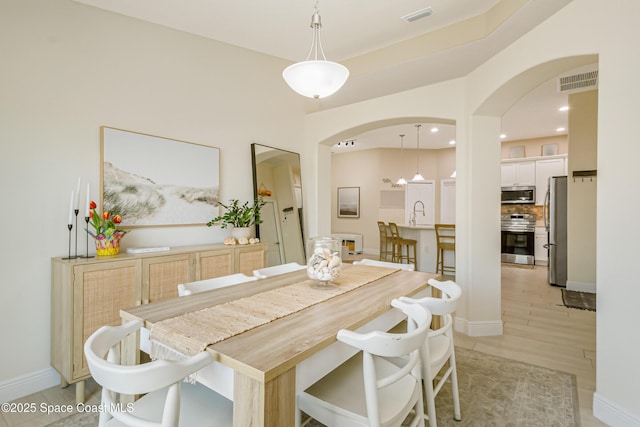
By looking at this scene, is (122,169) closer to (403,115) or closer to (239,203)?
(239,203)

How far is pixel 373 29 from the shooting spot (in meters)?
3.38

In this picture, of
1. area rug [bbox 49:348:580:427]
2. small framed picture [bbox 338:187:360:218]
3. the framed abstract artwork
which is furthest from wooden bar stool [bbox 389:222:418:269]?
the framed abstract artwork

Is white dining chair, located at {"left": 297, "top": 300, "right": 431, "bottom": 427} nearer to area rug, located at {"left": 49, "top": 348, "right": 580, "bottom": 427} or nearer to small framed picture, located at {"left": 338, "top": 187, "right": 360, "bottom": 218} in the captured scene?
area rug, located at {"left": 49, "top": 348, "right": 580, "bottom": 427}

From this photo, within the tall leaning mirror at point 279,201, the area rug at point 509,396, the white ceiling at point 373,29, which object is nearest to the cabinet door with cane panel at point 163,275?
the tall leaning mirror at point 279,201

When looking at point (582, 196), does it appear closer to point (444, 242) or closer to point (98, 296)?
point (444, 242)

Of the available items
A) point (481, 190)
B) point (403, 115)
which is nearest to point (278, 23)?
point (403, 115)

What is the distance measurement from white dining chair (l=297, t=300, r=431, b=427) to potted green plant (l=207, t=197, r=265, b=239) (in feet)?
6.78

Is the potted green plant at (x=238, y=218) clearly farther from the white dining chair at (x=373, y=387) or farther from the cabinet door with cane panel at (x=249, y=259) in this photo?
the white dining chair at (x=373, y=387)

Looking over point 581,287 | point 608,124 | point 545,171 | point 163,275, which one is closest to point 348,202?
point 545,171

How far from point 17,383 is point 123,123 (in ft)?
6.89

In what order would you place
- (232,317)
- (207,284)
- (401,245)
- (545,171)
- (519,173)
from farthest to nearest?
(519,173) → (545,171) → (401,245) → (207,284) → (232,317)

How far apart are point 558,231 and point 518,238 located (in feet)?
6.21

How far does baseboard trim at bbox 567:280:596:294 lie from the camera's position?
475 centimetres

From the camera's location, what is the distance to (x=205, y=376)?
1147 millimetres
